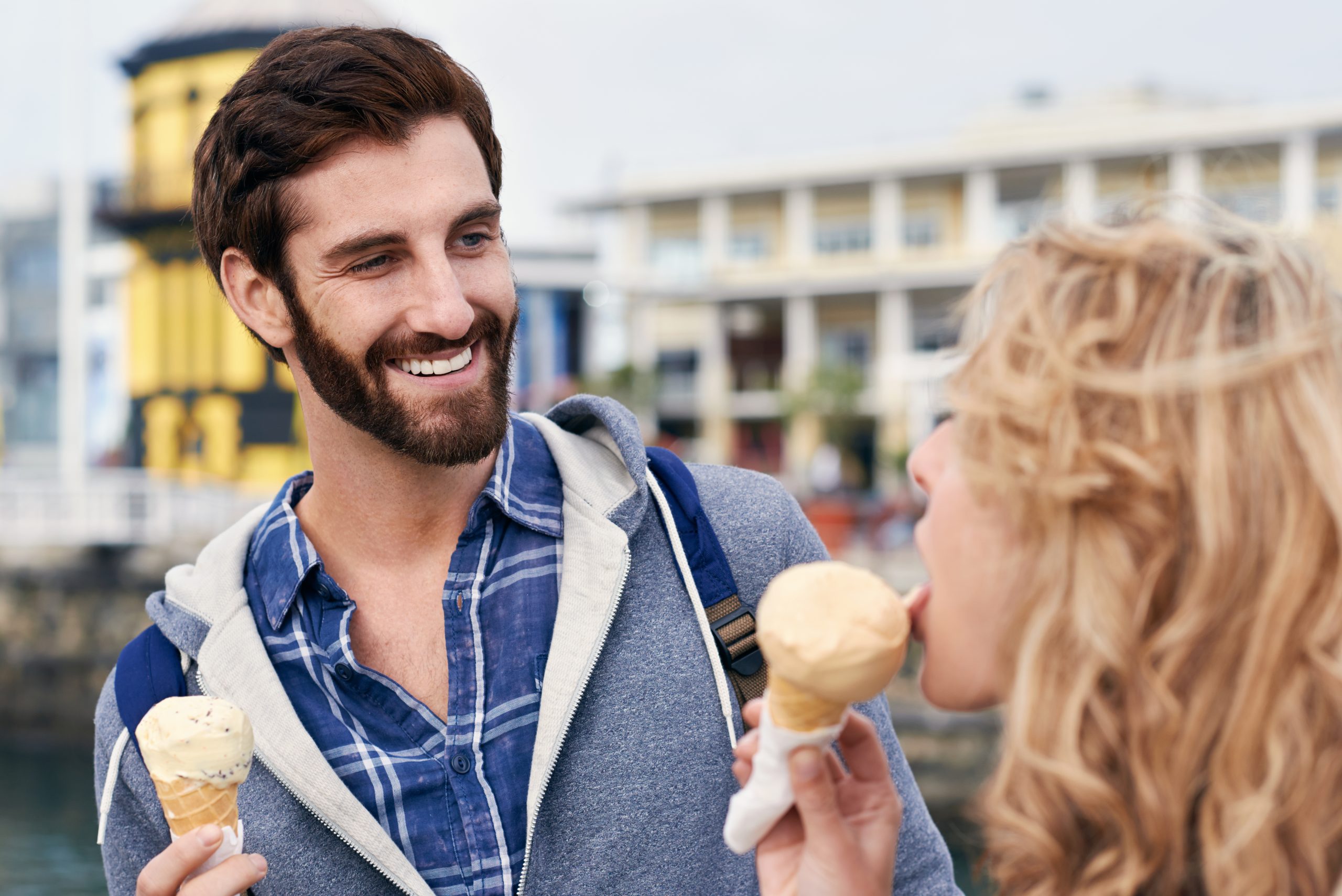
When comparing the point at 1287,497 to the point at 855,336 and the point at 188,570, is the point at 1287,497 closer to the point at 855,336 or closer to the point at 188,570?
the point at 188,570

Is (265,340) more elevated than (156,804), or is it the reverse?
(265,340)

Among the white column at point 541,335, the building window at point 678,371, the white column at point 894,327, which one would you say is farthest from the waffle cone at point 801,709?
the building window at point 678,371

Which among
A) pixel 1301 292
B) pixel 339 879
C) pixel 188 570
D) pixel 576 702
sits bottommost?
pixel 339 879

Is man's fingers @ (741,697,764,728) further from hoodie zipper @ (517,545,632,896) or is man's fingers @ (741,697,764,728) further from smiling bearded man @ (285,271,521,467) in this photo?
smiling bearded man @ (285,271,521,467)

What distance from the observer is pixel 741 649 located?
1818mm

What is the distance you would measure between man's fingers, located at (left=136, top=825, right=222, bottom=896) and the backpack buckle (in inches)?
30.5

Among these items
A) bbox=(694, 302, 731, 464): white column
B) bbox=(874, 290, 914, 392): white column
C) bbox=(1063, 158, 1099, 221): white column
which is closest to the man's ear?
bbox=(1063, 158, 1099, 221): white column

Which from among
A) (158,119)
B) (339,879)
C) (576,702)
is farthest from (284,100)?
(158,119)

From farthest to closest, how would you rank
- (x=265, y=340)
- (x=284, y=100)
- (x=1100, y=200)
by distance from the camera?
(x=1100, y=200) < (x=265, y=340) < (x=284, y=100)

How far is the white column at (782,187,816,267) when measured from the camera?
3234cm

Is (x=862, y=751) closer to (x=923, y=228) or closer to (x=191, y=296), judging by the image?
(x=191, y=296)

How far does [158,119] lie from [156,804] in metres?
22.9

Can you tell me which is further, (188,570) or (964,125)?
(964,125)

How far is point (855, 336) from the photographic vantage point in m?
33.3
